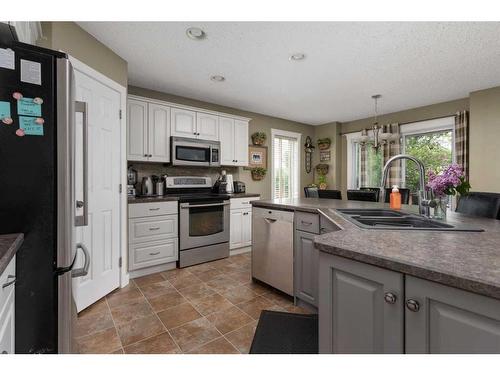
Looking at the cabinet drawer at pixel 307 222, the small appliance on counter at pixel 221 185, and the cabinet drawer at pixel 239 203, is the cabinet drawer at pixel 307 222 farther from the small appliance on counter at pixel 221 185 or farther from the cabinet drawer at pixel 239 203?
the small appliance on counter at pixel 221 185

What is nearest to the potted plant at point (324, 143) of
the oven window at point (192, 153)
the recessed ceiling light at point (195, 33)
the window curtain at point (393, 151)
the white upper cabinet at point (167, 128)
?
the window curtain at point (393, 151)

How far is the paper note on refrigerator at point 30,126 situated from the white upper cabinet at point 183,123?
7.95 ft

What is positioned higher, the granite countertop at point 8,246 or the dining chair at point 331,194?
the dining chair at point 331,194

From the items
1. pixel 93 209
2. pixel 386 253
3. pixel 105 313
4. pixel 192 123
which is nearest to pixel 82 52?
pixel 93 209

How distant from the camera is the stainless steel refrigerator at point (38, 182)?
0.98 metres

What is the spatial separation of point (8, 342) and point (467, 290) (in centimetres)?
146

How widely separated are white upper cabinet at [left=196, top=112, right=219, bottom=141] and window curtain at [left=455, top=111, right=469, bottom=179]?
146 inches

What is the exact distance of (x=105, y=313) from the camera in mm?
2068

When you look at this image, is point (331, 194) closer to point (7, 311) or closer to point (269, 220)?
point (269, 220)

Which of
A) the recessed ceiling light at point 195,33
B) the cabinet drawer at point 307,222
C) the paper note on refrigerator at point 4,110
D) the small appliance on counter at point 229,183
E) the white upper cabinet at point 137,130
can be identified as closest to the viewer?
the paper note on refrigerator at point 4,110

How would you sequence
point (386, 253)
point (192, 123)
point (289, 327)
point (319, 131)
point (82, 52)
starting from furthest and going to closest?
1. point (319, 131)
2. point (192, 123)
3. point (82, 52)
4. point (289, 327)
5. point (386, 253)

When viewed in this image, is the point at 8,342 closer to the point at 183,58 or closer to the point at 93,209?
the point at 93,209

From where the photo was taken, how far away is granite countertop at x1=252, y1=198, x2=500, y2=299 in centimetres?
63

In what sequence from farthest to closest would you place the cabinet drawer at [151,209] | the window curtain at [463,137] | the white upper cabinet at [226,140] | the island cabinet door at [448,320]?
the white upper cabinet at [226,140], the window curtain at [463,137], the cabinet drawer at [151,209], the island cabinet door at [448,320]
